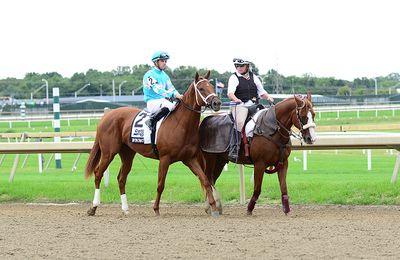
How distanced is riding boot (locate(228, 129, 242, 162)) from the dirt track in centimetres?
83

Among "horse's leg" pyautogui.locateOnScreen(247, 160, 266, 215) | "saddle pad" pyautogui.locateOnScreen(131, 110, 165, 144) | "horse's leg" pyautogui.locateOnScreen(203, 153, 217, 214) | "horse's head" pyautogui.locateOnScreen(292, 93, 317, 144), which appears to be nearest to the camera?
"horse's head" pyautogui.locateOnScreen(292, 93, 317, 144)

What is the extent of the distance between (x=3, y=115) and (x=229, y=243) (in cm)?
3476

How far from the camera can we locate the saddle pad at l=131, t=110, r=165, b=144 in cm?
1296

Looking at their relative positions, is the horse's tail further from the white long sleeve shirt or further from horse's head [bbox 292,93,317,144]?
horse's head [bbox 292,93,317,144]

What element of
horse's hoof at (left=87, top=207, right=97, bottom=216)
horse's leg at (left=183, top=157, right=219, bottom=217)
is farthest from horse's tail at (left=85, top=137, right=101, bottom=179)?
horse's leg at (left=183, top=157, right=219, bottom=217)

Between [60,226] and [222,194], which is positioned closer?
[60,226]

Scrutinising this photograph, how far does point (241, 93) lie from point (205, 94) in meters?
0.77

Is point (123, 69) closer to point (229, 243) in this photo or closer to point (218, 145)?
point (218, 145)

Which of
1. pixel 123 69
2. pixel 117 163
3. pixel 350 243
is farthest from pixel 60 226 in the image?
pixel 123 69

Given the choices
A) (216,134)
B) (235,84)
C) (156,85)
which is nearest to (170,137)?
(216,134)

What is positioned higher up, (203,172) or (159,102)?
(159,102)

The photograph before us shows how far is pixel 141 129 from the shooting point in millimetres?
13070

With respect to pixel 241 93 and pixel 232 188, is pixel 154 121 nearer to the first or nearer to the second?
pixel 241 93

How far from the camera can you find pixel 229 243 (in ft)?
29.4
